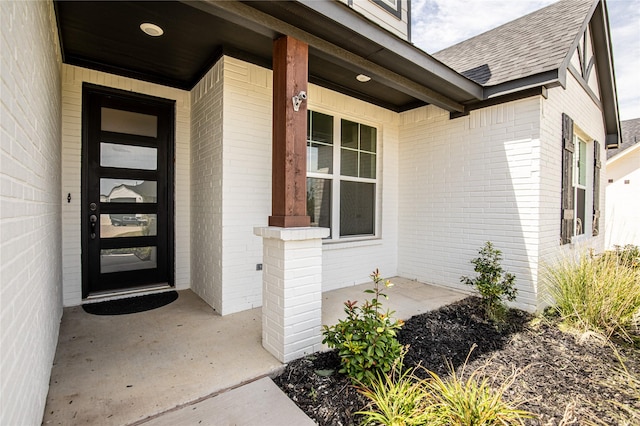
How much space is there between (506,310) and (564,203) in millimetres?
1848

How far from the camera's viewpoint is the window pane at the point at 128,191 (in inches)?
148

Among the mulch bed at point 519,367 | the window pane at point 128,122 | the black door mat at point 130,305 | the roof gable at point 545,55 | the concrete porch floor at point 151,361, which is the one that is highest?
the roof gable at point 545,55

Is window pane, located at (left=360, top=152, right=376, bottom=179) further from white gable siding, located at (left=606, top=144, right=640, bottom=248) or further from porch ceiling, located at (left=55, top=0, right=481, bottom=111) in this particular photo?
white gable siding, located at (left=606, top=144, right=640, bottom=248)

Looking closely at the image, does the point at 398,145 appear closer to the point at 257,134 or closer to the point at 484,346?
the point at 257,134

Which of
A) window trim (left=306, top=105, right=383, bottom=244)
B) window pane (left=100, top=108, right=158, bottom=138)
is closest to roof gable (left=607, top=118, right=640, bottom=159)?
window trim (left=306, top=105, right=383, bottom=244)

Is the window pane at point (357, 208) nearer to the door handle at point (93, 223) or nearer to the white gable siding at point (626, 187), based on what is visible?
the door handle at point (93, 223)

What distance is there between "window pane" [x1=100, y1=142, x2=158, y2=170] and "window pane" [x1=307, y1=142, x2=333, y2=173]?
6.73 ft

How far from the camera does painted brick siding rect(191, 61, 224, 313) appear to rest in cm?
338

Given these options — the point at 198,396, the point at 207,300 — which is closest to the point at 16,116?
the point at 198,396

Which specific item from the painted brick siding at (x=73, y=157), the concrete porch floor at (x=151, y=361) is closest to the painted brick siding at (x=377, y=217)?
the concrete porch floor at (x=151, y=361)

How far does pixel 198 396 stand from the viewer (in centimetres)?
195

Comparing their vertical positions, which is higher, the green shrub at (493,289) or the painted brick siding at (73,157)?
the painted brick siding at (73,157)

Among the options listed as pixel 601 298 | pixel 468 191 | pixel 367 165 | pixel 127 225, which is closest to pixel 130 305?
pixel 127 225

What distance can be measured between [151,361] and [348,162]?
3.45 m
